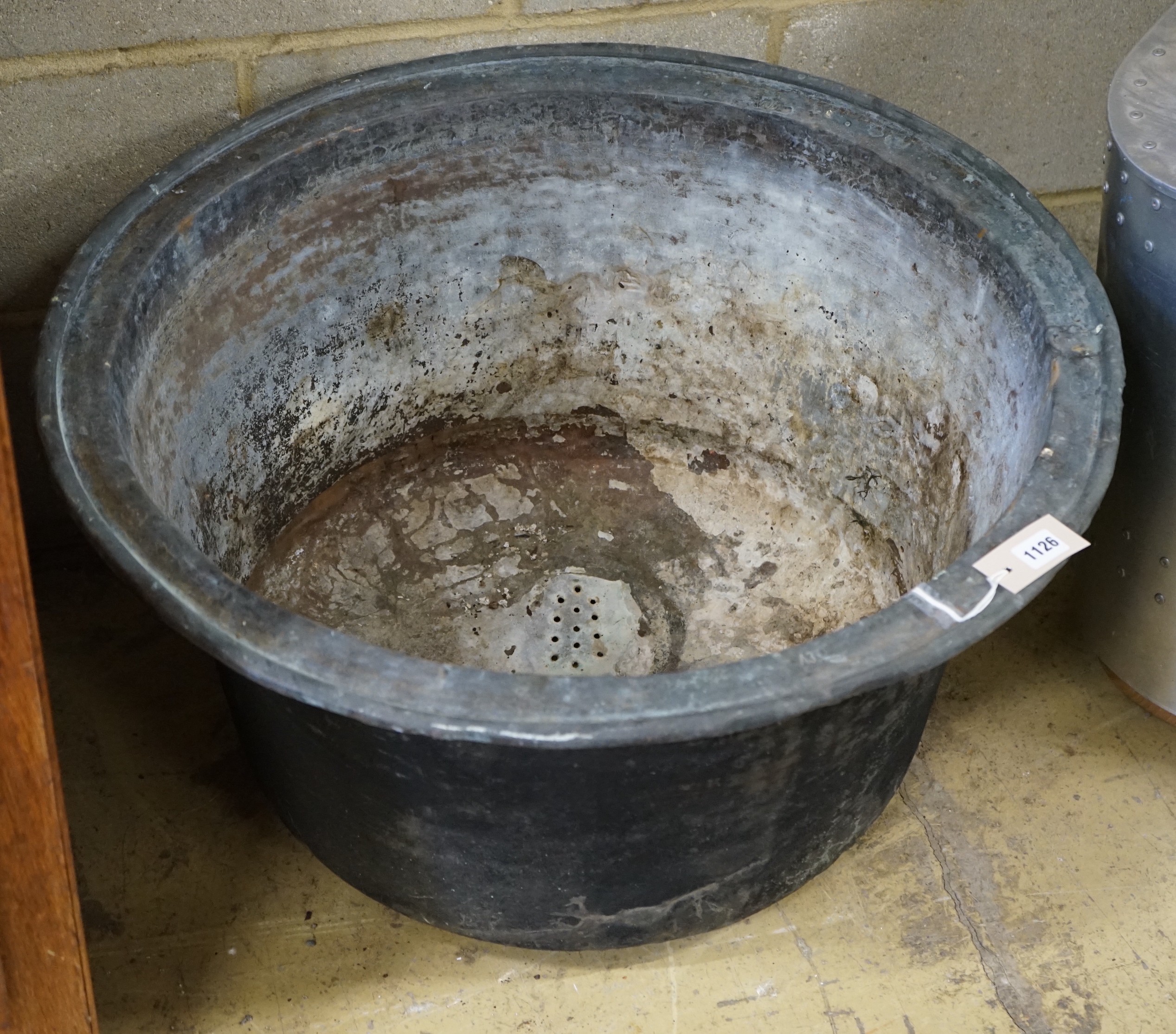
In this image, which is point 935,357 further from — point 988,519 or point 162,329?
point 162,329

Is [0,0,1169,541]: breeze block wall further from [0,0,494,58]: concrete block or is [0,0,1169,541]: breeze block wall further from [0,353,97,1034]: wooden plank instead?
[0,353,97,1034]: wooden plank

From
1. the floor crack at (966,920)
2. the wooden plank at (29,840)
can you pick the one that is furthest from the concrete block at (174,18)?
the floor crack at (966,920)

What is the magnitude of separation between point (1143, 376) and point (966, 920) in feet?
2.32

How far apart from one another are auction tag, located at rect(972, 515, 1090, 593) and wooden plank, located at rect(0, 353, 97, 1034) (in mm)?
862

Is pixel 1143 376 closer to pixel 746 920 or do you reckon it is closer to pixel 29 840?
pixel 746 920

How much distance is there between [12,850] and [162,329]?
61 centimetres

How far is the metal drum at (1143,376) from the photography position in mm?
1508

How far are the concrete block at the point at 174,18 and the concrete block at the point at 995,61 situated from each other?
53 centimetres

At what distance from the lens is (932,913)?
169 centimetres

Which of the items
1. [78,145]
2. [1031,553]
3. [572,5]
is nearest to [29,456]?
[78,145]

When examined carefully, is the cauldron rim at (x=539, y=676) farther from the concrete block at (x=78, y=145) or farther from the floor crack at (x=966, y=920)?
the floor crack at (x=966, y=920)

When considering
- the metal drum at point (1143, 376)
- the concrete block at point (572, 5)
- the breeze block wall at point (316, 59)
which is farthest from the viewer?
the concrete block at point (572, 5)

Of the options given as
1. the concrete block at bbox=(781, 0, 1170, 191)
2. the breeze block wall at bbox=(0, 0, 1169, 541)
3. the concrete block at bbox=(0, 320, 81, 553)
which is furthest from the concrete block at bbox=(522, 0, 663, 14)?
the concrete block at bbox=(0, 320, 81, 553)

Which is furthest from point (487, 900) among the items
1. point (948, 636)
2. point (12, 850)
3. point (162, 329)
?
point (162, 329)
